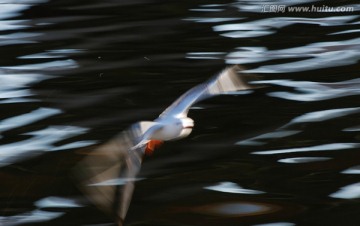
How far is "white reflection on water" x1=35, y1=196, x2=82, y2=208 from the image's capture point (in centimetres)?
600

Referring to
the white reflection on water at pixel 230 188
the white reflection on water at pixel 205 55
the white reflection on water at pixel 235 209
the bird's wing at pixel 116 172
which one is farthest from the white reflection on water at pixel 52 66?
the white reflection on water at pixel 235 209

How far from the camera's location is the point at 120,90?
8.12m

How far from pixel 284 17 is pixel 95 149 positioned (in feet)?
13.0

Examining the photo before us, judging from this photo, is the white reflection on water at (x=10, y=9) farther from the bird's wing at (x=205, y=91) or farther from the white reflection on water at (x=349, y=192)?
the white reflection on water at (x=349, y=192)

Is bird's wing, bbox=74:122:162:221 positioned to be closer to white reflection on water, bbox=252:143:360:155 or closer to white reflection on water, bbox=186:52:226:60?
white reflection on water, bbox=252:143:360:155

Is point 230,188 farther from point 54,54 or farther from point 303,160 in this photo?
point 54,54

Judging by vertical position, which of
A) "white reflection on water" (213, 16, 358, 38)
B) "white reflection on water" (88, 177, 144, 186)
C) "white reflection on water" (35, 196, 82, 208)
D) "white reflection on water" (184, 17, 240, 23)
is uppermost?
"white reflection on water" (184, 17, 240, 23)

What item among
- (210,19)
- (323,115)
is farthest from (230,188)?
(210,19)

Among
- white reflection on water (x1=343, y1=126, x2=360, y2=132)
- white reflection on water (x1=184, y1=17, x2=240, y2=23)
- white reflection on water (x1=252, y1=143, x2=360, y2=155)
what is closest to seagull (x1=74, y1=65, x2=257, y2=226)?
white reflection on water (x1=252, y1=143, x2=360, y2=155)

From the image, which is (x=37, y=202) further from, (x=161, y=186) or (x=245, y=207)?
(x=245, y=207)

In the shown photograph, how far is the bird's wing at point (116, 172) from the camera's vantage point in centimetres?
570

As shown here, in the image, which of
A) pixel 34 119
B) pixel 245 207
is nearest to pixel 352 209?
pixel 245 207

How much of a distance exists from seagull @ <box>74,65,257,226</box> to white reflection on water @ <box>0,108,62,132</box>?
0.72 meters

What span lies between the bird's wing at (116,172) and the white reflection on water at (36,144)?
0.36 metres
